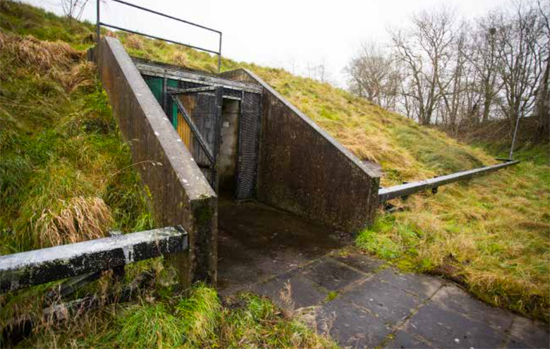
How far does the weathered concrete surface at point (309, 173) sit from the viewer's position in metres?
4.76

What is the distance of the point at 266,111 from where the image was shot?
662 centimetres

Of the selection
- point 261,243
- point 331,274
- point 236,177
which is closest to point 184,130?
point 236,177

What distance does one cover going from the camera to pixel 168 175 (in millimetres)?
2750

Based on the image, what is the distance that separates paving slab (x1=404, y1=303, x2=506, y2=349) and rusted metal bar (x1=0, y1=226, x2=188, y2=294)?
2.17 meters

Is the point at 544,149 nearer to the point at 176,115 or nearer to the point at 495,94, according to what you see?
the point at 495,94

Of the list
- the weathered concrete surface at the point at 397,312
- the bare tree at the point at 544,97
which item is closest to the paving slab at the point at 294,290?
the weathered concrete surface at the point at 397,312

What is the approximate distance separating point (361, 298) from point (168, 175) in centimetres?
228

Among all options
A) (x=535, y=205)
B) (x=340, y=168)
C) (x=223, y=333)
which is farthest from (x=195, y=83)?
(x=535, y=205)

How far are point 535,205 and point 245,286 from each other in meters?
7.75

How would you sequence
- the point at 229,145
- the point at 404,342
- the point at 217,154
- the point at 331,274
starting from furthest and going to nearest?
the point at 229,145 < the point at 217,154 < the point at 331,274 < the point at 404,342

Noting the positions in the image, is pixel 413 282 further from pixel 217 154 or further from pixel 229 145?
pixel 229 145

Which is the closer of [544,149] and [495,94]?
[544,149]

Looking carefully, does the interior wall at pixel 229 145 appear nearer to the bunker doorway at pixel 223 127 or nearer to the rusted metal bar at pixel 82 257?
the bunker doorway at pixel 223 127

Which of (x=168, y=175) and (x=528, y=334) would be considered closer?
(x=528, y=334)
